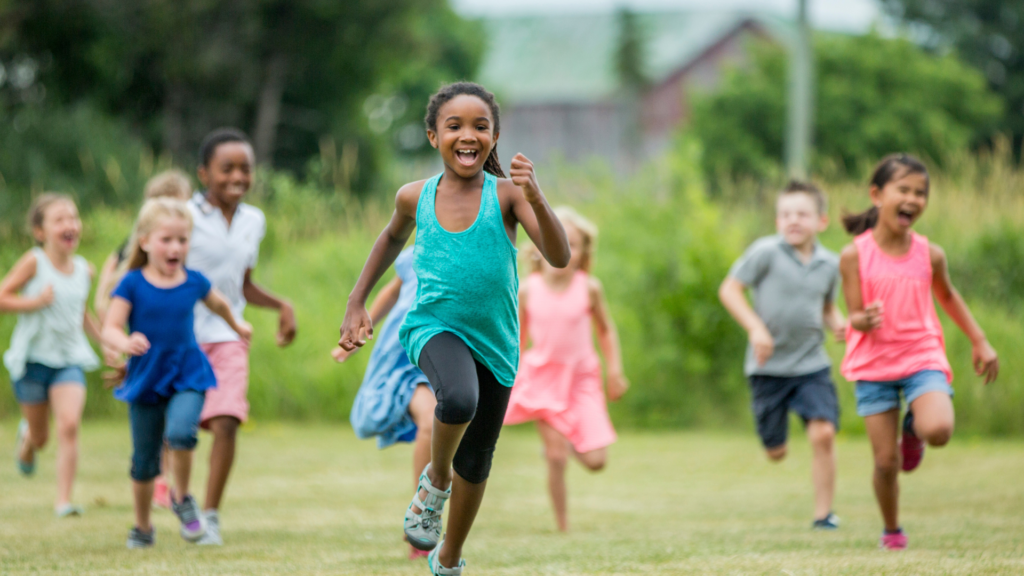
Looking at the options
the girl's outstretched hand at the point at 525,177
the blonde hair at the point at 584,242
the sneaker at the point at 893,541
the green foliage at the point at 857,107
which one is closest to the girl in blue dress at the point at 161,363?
the blonde hair at the point at 584,242

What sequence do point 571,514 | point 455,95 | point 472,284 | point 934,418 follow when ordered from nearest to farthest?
point 472,284
point 455,95
point 934,418
point 571,514

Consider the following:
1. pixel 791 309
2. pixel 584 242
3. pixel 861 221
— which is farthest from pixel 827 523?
pixel 584 242

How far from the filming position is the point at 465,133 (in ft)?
13.2

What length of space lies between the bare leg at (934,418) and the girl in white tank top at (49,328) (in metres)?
4.71

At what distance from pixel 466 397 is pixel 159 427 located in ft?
7.48

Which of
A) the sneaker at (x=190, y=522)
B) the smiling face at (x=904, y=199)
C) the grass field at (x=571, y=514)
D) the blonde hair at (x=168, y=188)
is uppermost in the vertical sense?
the blonde hair at (x=168, y=188)

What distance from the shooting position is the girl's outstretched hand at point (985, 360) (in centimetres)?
555

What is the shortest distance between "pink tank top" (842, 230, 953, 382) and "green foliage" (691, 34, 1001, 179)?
28.9 metres

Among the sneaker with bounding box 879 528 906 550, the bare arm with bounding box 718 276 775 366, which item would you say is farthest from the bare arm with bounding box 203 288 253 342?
the sneaker with bounding box 879 528 906 550

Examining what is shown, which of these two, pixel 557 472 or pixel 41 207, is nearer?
pixel 557 472

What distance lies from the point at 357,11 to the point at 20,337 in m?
20.6

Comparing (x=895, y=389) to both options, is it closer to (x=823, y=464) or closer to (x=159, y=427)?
(x=823, y=464)

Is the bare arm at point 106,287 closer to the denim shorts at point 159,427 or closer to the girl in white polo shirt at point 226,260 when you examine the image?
the girl in white polo shirt at point 226,260

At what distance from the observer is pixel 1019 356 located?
11.2 m
